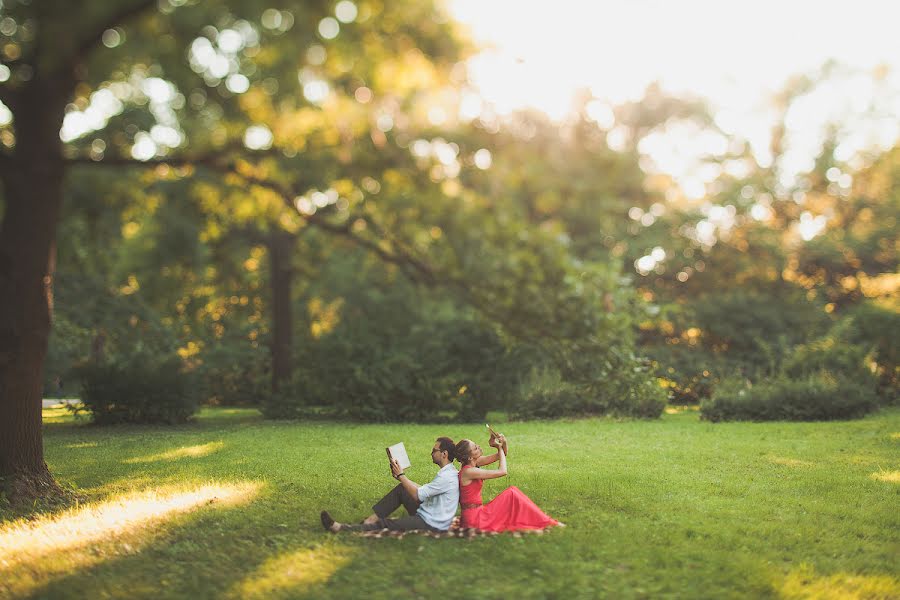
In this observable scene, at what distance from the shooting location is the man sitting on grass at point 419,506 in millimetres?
7449

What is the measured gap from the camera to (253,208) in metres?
9.44

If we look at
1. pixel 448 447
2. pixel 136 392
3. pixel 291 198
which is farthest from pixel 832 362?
pixel 136 392

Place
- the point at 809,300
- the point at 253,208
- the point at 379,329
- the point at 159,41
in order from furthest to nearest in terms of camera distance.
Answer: the point at 809,300
the point at 379,329
the point at 253,208
the point at 159,41

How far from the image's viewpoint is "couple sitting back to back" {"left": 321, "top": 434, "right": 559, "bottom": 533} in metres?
7.46

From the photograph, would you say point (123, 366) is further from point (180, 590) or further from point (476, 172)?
point (476, 172)

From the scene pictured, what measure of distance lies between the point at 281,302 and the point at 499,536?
50.0ft

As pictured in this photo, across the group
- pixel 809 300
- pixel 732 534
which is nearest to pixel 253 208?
pixel 732 534

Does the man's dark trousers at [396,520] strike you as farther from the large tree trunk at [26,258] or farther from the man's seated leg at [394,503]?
the large tree trunk at [26,258]

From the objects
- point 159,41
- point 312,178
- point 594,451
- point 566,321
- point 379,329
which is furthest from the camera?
→ point 379,329

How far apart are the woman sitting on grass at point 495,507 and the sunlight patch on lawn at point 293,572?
1.30 m

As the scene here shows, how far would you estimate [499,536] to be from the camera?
7.27 metres

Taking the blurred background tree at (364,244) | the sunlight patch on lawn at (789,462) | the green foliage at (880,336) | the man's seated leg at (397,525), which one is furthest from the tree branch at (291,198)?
the green foliage at (880,336)

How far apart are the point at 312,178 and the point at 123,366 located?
1175 cm

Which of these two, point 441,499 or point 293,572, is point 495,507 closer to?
point 441,499
